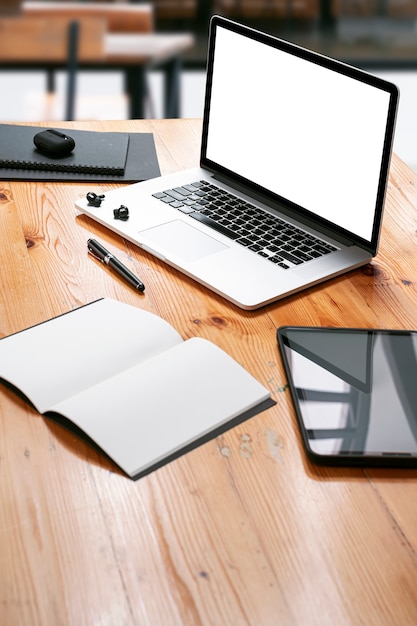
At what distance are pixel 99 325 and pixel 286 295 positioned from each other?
263 mm

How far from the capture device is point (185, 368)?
37.2 inches

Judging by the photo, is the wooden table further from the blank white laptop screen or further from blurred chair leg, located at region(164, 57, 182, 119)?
blurred chair leg, located at region(164, 57, 182, 119)

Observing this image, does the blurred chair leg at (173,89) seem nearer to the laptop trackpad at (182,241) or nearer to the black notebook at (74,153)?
the black notebook at (74,153)

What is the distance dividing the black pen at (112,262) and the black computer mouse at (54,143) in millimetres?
327

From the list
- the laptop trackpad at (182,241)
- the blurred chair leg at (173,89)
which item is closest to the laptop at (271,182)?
the laptop trackpad at (182,241)

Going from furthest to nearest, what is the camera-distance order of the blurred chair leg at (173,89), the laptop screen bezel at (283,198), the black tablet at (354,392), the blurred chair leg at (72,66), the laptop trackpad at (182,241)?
1. the blurred chair leg at (173,89)
2. the blurred chair leg at (72,66)
3. the laptop trackpad at (182,241)
4. the laptop screen bezel at (283,198)
5. the black tablet at (354,392)

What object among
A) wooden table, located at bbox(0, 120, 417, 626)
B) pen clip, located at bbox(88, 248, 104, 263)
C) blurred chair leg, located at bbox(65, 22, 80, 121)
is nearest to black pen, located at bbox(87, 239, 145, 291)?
pen clip, located at bbox(88, 248, 104, 263)

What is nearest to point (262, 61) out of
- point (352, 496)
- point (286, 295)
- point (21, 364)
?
point (286, 295)

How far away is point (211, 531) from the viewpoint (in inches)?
30.3

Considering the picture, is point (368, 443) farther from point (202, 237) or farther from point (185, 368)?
point (202, 237)

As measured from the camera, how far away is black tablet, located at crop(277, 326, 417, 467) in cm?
85

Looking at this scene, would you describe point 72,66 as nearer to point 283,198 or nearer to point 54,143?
point 54,143

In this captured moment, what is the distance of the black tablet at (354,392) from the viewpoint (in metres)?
0.85

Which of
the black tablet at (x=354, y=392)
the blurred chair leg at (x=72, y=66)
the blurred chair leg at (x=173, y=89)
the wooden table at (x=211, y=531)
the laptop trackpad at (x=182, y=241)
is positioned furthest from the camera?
the blurred chair leg at (x=173, y=89)
